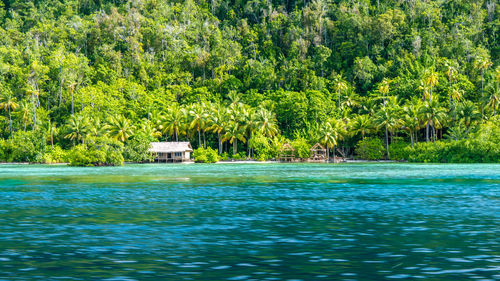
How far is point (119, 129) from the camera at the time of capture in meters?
93.4

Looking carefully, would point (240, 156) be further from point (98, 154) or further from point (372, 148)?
point (98, 154)

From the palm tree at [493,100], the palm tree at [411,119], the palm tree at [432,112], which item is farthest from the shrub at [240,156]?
the palm tree at [493,100]

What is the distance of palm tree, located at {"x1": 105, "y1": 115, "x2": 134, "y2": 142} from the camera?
9244cm

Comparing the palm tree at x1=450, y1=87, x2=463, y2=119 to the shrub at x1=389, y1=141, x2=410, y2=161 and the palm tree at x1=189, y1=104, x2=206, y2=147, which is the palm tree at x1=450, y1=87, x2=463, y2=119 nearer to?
the shrub at x1=389, y1=141, x2=410, y2=161

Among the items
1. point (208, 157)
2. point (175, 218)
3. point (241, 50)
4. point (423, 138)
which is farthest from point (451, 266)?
point (241, 50)

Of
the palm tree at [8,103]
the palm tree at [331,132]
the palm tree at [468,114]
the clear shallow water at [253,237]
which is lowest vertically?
the clear shallow water at [253,237]

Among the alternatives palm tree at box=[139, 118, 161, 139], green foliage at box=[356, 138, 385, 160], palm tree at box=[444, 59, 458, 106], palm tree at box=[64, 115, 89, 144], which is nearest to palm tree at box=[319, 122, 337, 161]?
green foliage at box=[356, 138, 385, 160]

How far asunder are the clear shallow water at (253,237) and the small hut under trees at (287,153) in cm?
6368

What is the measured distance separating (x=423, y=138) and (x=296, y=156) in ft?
76.0

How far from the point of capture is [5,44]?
12756cm

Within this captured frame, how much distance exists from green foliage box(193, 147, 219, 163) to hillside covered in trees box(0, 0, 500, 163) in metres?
4.05

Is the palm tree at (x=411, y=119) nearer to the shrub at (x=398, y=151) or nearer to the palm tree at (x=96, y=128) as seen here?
the shrub at (x=398, y=151)

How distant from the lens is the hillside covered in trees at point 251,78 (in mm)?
91062

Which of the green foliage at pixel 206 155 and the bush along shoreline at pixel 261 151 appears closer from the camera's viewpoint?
the bush along shoreline at pixel 261 151
